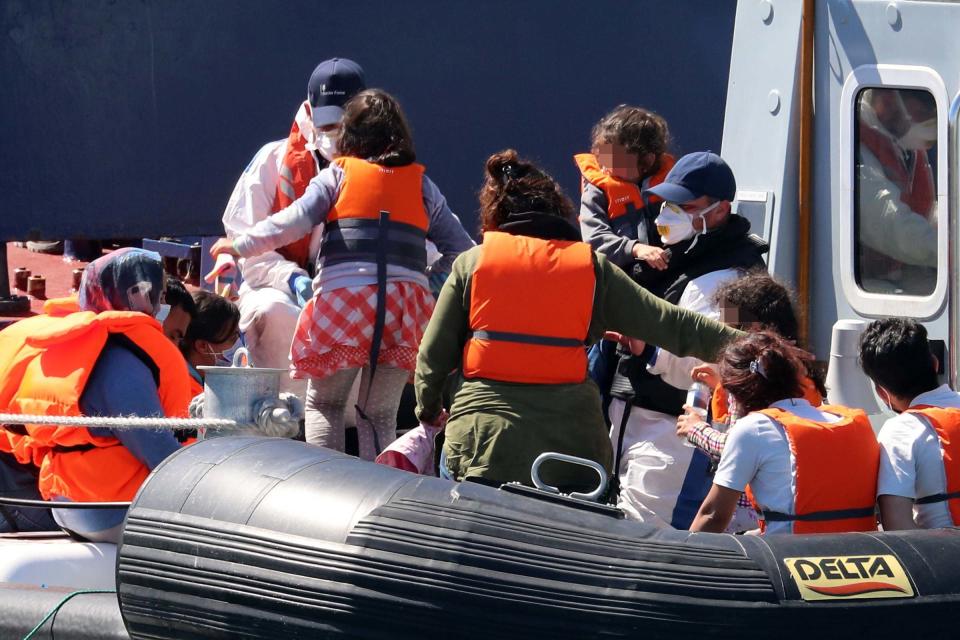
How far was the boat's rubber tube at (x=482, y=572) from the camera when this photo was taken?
288cm

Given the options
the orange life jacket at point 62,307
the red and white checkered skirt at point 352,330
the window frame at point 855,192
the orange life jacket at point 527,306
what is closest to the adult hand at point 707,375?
the orange life jacket at point 527,306

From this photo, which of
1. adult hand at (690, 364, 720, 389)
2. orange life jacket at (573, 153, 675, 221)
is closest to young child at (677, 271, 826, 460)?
Answer: adult hand at (690, 364, 720, 389)

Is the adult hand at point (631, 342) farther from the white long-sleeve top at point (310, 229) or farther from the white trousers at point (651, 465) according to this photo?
the white long-sleeve top at point (310, 229)

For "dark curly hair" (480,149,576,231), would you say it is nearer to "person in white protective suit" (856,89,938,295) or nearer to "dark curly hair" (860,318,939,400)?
"dark curly hair" (860,318,939,400)

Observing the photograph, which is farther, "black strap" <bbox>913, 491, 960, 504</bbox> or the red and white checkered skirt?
the red and white checkered skirt

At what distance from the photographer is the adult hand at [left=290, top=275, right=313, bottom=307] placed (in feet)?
15.5

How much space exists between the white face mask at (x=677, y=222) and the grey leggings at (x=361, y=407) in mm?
1031

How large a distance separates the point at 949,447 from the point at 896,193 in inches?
51.3

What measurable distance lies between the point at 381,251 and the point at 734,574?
6.11 ft

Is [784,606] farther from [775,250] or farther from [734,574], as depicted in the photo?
[775,250]

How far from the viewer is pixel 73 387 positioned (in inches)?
147

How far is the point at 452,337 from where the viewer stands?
357cm

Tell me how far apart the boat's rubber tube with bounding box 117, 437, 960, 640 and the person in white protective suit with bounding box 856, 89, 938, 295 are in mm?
1387

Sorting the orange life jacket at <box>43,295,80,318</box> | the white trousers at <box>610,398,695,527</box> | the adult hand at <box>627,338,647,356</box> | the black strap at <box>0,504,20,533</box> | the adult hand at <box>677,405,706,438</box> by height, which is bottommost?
the black strap at <box>0,504,20,533</box>
